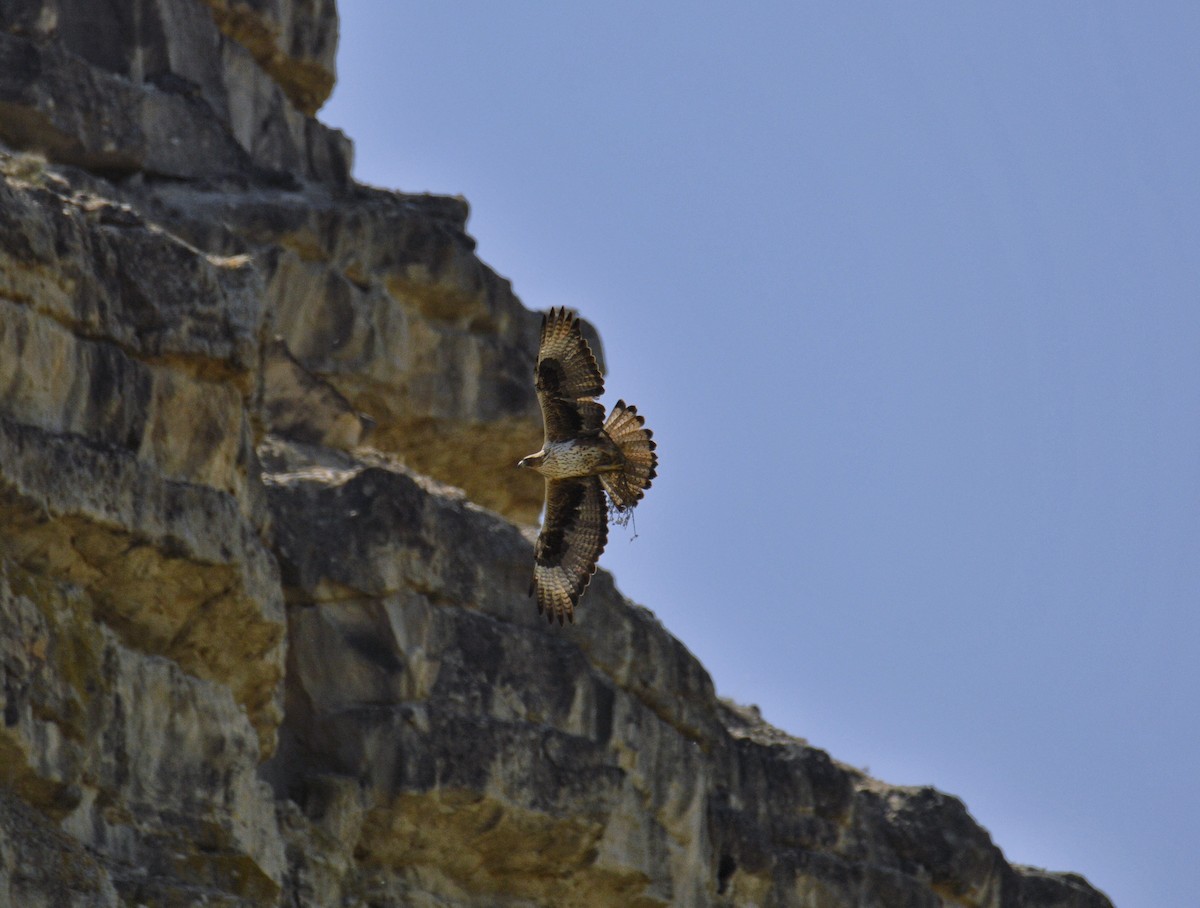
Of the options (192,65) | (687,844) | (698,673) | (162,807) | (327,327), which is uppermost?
(192,65)

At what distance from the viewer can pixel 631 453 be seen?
22.3 m

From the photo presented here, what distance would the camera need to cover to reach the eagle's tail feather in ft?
72.9

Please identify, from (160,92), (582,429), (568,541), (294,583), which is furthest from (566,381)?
(160,92)

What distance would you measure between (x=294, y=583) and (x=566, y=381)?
27.9 feet

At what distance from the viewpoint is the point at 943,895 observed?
39.9 m

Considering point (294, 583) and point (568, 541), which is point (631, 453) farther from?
point (294, 583)

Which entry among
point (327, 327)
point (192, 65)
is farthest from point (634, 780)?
point (192, 65)

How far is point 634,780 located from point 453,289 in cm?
982

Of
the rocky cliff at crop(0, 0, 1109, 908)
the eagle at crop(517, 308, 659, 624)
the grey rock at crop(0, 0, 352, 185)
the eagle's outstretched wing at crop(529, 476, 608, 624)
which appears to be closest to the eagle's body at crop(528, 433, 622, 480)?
the eagle at crop(517, 308, 659, 624)

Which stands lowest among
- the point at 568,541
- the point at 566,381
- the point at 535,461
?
the point at 568,541

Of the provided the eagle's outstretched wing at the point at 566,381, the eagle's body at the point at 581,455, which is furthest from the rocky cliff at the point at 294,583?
the eagle's outstretched wing at the point at 566,381

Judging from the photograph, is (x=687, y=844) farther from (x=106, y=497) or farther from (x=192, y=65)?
(x=192, y=65)

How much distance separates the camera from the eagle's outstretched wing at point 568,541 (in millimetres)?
23000

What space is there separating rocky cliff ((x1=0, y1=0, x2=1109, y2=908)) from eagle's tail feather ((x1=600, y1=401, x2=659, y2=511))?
5852mm
